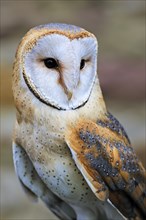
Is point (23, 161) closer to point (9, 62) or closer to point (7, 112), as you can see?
point (7, 112)

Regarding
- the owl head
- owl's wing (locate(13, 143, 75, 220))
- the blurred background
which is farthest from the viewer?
the blurred background

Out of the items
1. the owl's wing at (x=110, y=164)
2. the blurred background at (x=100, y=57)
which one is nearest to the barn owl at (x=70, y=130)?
the owl's wing at (x=110, y=164)

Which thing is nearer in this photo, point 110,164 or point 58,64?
point 58,64

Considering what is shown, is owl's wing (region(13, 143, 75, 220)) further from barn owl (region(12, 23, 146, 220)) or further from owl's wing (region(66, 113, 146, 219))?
owl's wing (region(66, 113, 146, 219))

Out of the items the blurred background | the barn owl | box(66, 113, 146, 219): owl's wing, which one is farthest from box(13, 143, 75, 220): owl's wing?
the blurred background

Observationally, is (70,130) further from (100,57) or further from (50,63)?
(100,57)

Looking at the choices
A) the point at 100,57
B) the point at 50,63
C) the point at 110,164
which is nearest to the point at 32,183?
the point at 110,164

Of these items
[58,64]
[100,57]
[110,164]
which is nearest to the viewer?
[58,64]
